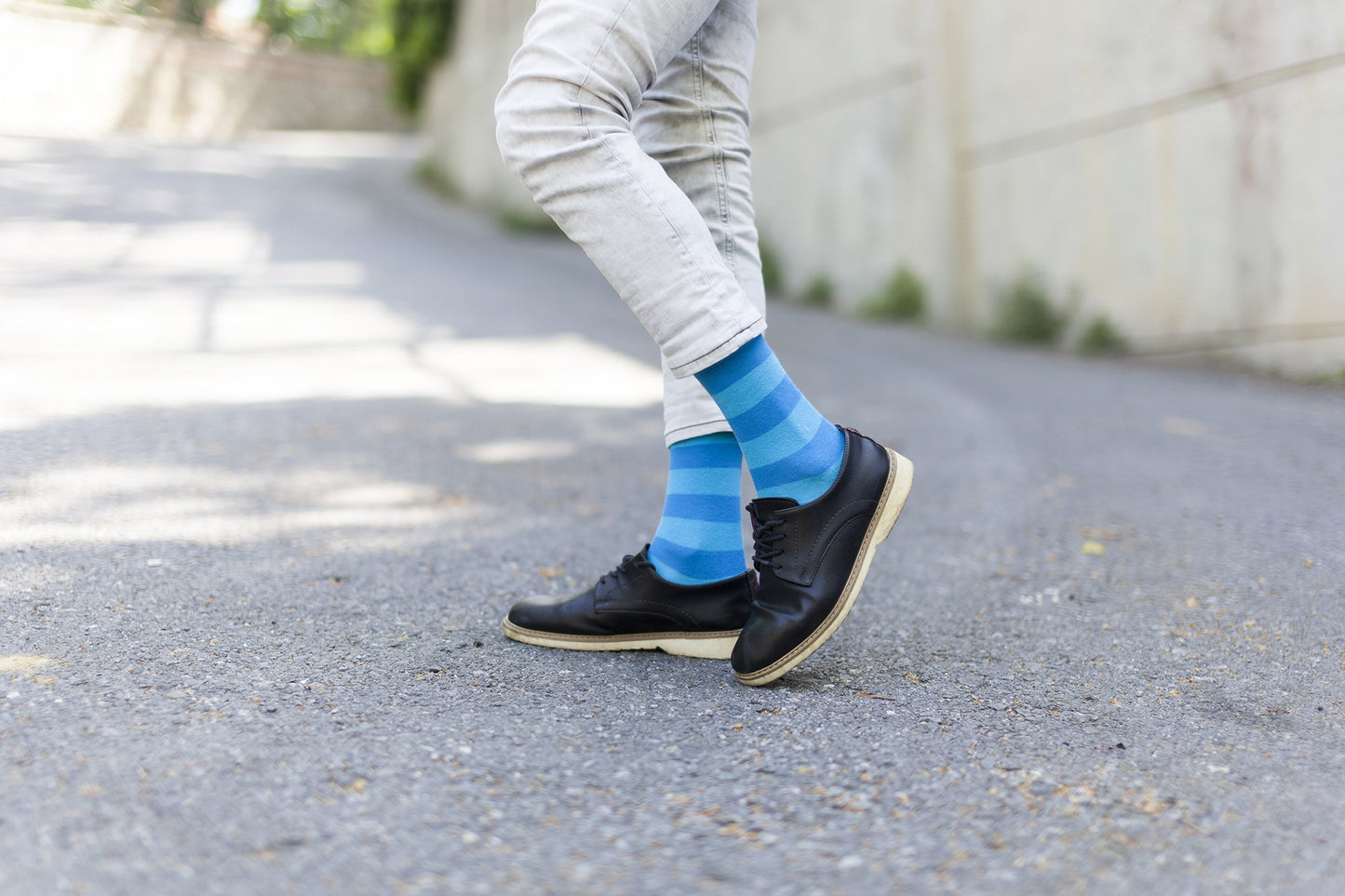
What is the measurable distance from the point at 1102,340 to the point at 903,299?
152 centimetres

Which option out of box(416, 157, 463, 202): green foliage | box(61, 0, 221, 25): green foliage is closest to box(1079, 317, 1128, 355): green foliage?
box(416, 157, 463, 202): green foliage

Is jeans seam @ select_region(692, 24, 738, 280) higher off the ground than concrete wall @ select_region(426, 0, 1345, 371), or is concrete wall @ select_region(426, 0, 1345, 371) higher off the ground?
concrete wall @ select_region(426, 0, 1345, 371)

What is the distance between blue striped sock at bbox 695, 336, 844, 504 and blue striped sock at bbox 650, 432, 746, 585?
0.14 metres

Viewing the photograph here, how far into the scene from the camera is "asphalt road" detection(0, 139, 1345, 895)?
948 millimetres

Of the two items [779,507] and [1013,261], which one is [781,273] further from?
[779,507]

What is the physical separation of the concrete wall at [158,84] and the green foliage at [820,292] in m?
14.3

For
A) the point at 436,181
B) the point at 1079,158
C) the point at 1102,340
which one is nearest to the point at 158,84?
the point at 436,181

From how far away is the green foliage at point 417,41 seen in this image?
13633 mm

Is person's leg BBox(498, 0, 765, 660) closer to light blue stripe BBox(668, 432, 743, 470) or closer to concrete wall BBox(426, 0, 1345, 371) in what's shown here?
light blue stripe BBox(668, 432, 743, 470)

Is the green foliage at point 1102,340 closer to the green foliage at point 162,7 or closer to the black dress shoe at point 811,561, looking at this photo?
the black dress shoe at point 811,561

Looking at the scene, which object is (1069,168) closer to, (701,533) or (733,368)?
(701,533)

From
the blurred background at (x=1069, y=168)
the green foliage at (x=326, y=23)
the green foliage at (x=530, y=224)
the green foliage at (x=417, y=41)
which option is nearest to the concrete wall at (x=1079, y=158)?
the blurred background at (x=1069, y=168)

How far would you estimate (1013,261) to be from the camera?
18.8 ft

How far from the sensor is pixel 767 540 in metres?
1.38
